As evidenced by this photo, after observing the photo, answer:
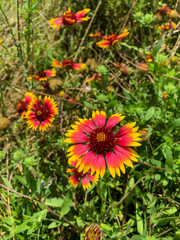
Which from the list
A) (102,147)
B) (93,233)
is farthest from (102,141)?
(93,233)

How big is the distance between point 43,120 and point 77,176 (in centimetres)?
71

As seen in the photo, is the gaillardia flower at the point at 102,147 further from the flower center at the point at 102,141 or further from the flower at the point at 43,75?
the flower at the point at 43,75

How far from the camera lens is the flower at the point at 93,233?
4.31ft

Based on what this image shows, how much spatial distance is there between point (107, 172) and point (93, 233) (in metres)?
0.40

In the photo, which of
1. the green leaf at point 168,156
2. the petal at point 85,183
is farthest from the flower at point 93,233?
the green leaf at point 168,156

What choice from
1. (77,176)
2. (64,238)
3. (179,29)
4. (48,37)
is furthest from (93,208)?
(48,37)

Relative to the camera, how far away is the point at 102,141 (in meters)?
1.46

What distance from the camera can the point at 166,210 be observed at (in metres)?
1.61

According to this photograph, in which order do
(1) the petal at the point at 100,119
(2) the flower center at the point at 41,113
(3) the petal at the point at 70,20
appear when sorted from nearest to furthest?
1. (1) the petal at the point at 100,119
2. (3) the petal at the point at 70,20
3. (2) the flower center at the point at 41,113

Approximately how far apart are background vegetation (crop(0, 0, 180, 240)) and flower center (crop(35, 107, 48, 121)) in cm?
18

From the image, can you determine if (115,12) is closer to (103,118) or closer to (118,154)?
(103,118)

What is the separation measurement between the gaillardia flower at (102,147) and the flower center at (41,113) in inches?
29.4

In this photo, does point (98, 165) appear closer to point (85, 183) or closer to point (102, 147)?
point (102, 147)

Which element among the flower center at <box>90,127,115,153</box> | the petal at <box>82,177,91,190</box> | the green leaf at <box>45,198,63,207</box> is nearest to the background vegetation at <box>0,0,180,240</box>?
the green leaf at <box>45,198,63,207</box>
